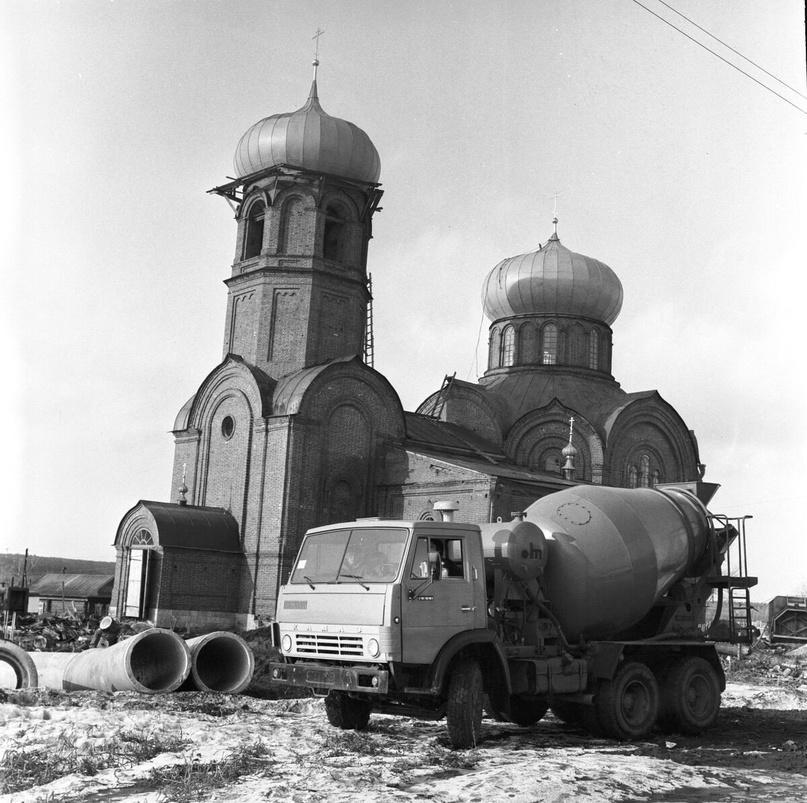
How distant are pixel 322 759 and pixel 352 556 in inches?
75.9

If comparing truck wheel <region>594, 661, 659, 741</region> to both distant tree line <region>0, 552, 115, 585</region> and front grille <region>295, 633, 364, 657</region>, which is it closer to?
A: front grille <region>295, 633, 364, 657</region>

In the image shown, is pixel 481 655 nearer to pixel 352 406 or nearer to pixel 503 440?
pixel 352 406

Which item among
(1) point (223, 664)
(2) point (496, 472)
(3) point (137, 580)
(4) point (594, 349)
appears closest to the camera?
(1) point (223, 664)

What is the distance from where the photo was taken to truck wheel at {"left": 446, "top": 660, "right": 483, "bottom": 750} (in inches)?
374

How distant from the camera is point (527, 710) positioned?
11805 millimetres

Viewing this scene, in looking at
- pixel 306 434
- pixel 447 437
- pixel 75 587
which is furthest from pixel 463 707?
pixel 75 587

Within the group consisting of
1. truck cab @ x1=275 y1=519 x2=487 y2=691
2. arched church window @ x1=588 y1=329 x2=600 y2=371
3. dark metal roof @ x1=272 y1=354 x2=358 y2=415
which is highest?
arched church window @ x1=588 y1=329 x2=600 y2=371

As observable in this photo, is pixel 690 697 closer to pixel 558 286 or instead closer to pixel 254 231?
pixel 254 231

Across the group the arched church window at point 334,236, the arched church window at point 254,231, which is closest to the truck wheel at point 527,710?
the arched church window at point 334,236

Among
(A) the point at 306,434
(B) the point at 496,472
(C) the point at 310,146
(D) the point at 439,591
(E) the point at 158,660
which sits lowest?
(E) the point at 158,660

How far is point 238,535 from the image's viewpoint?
93.5 feet

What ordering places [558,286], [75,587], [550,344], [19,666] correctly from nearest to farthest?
[19,666]
[558,286]
[550,344]
[75,587]

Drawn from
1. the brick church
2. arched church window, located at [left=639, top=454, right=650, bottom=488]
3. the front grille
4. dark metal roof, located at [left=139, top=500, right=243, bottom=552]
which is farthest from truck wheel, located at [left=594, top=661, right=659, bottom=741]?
arched church window, located at [left=639, top=454, right=650, bottom=488]

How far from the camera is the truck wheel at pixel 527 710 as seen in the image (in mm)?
11492
